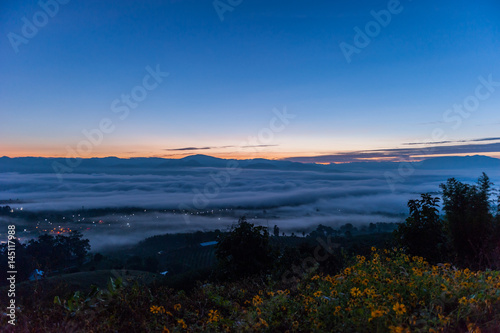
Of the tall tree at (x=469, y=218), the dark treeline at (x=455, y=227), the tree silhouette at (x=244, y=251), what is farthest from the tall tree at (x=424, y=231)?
the tree silhouette at (x=244, y=251)

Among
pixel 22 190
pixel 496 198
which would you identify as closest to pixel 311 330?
pixel 496 198

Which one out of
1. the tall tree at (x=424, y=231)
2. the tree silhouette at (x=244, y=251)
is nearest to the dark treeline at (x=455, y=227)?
the tall tree at (x=424, y=231)

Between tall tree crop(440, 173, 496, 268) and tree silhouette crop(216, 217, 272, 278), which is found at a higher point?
tall tree crop(440, 173, 496, 268)

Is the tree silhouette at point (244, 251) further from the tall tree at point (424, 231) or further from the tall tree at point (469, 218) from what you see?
the tall tree at point (469, 218)

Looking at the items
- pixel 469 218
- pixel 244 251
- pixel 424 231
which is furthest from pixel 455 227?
pixel 244 251

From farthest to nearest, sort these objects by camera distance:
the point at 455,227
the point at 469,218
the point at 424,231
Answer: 1. the point at 455,227
2. the point at 469,218
3. the point at 424,231

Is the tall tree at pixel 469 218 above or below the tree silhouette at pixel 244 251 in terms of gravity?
above

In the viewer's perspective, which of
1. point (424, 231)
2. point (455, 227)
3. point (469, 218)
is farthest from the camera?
point (455, 227)

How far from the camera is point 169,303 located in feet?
14.9

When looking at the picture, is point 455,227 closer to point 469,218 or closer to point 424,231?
point 469,218

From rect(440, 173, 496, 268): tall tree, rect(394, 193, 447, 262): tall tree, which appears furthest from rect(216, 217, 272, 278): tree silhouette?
rect(440, 173, 496, 268): tall tree

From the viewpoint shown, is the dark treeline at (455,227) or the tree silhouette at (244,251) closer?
the dark treeline at (455,227)

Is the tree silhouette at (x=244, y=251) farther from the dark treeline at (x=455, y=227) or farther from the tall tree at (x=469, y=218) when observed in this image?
the tall tree at (x=469, y=218)

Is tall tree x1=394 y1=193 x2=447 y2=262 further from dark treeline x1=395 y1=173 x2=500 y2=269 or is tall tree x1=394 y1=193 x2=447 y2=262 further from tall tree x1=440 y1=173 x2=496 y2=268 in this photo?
tall tree x1=440 y1=173 x2=496 y2=268
